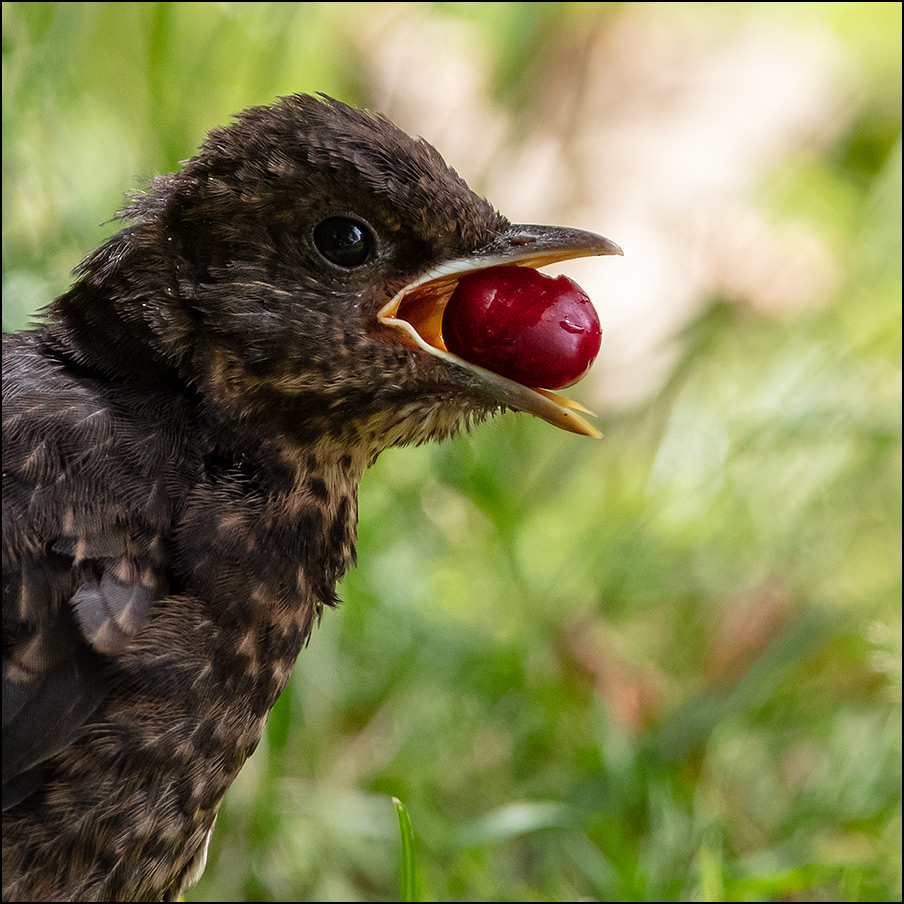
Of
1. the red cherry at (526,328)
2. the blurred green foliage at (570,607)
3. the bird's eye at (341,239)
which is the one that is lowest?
the blurred green foliage at (570,607)

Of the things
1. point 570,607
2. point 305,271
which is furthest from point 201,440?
point 570,607

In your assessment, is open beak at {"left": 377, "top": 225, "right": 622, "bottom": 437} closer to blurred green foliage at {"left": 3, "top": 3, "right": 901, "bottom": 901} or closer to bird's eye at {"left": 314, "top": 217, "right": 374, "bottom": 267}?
bird's eye at {"left": 314, "top": 217, "right": 374, "bottom": 267}

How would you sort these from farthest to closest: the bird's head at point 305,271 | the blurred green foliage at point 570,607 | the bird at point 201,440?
the blurred green foliage at point 570,607 < the bird's head at point 305,271 < the bird at point 201,440

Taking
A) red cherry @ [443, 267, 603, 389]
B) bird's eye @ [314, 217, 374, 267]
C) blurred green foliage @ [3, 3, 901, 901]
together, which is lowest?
blurred green foliage @ [3, 3, 901, 901]

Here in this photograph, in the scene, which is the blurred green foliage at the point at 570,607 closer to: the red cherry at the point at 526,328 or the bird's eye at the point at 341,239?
the red cherry at the point at 526,328

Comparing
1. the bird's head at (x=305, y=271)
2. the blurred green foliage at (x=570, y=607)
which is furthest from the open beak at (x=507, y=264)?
the blurred green foliage at (x=570, y=607)

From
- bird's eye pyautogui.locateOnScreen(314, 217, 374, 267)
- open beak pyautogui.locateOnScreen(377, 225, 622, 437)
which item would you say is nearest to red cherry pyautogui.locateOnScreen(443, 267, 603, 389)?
open beak pyautogui.locateOnScreen(377, 225, 622, 437)

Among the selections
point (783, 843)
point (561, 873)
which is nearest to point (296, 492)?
point (561, 873)
